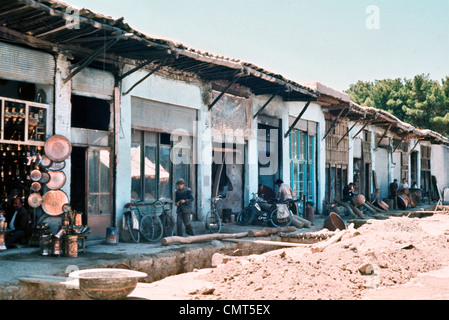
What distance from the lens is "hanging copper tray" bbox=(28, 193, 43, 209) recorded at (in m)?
9.74

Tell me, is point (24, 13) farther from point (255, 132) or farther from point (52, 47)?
point (255, 132)

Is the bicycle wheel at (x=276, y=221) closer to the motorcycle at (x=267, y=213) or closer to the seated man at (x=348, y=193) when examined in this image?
the motorcycle at (x=267, y=213)

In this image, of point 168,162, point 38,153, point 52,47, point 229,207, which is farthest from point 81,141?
point 229,207

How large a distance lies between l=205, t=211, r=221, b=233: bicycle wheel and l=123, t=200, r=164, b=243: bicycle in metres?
1.72

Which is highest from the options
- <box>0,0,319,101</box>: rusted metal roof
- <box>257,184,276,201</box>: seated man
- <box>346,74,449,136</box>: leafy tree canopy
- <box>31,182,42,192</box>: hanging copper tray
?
<box>346,74,449,136</box>: leafy tree canopy

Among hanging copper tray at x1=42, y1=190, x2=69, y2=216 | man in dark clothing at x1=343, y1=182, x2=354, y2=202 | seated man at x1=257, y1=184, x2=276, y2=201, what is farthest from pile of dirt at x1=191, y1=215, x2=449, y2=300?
man in dark clothing at x1=343, y1=182, x2=354, y2=202

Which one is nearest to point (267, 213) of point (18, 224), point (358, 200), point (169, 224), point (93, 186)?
point (169, 224)

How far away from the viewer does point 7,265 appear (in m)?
7.91

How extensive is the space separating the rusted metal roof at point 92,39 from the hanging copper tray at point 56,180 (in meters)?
2.32

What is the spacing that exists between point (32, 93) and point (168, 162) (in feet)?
13.6

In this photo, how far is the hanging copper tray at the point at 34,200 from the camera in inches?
383

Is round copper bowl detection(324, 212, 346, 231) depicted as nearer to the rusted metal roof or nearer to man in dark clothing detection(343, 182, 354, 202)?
the rusted metal roof

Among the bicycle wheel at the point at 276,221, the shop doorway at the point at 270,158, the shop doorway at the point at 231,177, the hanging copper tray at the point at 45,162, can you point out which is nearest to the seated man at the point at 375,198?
the shop doorway at the point at 270,158

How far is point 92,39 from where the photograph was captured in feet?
32.9
